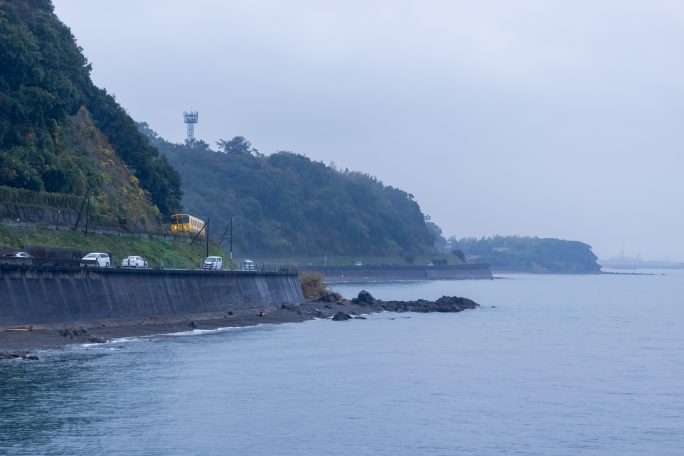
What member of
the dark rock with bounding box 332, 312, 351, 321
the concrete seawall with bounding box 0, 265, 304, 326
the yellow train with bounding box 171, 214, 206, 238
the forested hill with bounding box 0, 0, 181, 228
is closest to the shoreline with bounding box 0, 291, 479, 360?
the dark rock with bounding box 332, 312, 351, 321

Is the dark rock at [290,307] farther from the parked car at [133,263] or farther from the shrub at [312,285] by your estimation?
the parked car at [133,263]

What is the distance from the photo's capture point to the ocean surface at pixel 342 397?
3544 centimetres

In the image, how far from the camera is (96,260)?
67750 mm

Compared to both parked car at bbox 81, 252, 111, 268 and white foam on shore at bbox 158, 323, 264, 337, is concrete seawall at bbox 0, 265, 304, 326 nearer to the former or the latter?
parked car at bbox 81, 252, 111, 268

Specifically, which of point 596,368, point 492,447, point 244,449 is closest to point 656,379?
point 596,368

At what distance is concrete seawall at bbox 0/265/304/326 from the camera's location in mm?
57094

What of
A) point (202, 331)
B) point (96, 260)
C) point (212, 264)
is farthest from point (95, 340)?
point (212, 264)

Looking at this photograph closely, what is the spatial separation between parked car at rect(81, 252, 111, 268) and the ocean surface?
6.70 meters

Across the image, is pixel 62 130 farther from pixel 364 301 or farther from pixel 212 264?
pixel 364 301

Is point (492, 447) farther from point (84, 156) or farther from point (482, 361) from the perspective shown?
point (84, 156)

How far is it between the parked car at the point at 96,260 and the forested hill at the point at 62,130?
13.4m

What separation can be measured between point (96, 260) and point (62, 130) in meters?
26.7

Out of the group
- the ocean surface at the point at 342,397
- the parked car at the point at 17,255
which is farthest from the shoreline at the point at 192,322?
the parked car at the point at 17,255

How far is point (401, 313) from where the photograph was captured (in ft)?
333
